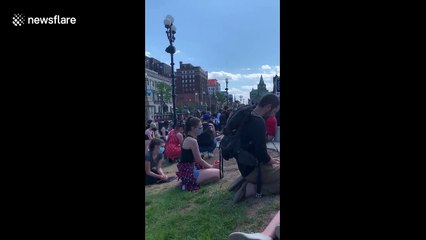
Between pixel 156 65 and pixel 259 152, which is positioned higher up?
pixel 156 65

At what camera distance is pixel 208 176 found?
3809 millimetres

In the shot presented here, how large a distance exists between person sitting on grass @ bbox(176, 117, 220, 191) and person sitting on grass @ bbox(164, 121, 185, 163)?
1.24 meters

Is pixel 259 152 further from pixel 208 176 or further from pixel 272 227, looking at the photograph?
pixel 208 176

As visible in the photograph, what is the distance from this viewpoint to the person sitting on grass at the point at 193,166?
378 cm

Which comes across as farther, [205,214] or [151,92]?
[151,92]

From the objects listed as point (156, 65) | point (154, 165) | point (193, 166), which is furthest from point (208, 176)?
point (156, 65)

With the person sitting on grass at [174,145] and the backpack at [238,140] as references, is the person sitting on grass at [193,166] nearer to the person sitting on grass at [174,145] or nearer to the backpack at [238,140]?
the backpack at [238,140]

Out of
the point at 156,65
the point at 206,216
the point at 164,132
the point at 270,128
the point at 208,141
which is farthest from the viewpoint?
the point at 164,132

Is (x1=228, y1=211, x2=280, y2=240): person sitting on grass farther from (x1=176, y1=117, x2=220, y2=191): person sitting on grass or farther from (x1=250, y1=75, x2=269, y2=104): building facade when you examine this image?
(x1=250, y1=75, x2=269, y2=104): building facade
